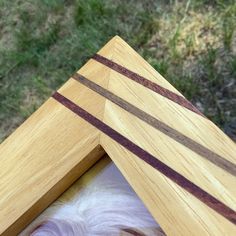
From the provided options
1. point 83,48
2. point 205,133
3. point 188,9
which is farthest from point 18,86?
point 205,133

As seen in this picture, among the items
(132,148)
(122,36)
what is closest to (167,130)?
(132,148)

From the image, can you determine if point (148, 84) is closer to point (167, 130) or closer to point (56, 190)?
point (167, 130)

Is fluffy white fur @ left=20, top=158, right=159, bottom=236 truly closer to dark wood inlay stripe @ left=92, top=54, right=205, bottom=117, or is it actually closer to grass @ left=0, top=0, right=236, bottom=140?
dark wood inlay stripe @ left=92, top=54, right=205, bottom=117

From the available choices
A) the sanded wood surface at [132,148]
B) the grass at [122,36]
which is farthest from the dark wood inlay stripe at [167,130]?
the grass at [122,36]

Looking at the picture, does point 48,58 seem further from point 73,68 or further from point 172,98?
point 172,98

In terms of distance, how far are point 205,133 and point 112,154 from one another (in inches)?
5.8

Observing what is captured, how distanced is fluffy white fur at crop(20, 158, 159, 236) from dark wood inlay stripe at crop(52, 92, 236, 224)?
0.05m

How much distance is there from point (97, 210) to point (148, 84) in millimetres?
223

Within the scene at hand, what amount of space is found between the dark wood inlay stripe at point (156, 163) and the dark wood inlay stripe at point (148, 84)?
0.10m

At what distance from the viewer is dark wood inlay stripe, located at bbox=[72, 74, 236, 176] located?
0.83 metres

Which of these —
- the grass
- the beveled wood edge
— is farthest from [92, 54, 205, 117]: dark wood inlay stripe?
the grass

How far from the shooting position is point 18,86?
1.83m

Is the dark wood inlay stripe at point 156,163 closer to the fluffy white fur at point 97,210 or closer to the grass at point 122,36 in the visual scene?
the fluffy white fur at point 97,210

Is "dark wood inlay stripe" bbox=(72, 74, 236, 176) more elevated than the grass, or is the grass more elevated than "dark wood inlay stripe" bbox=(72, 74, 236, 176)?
the grass
